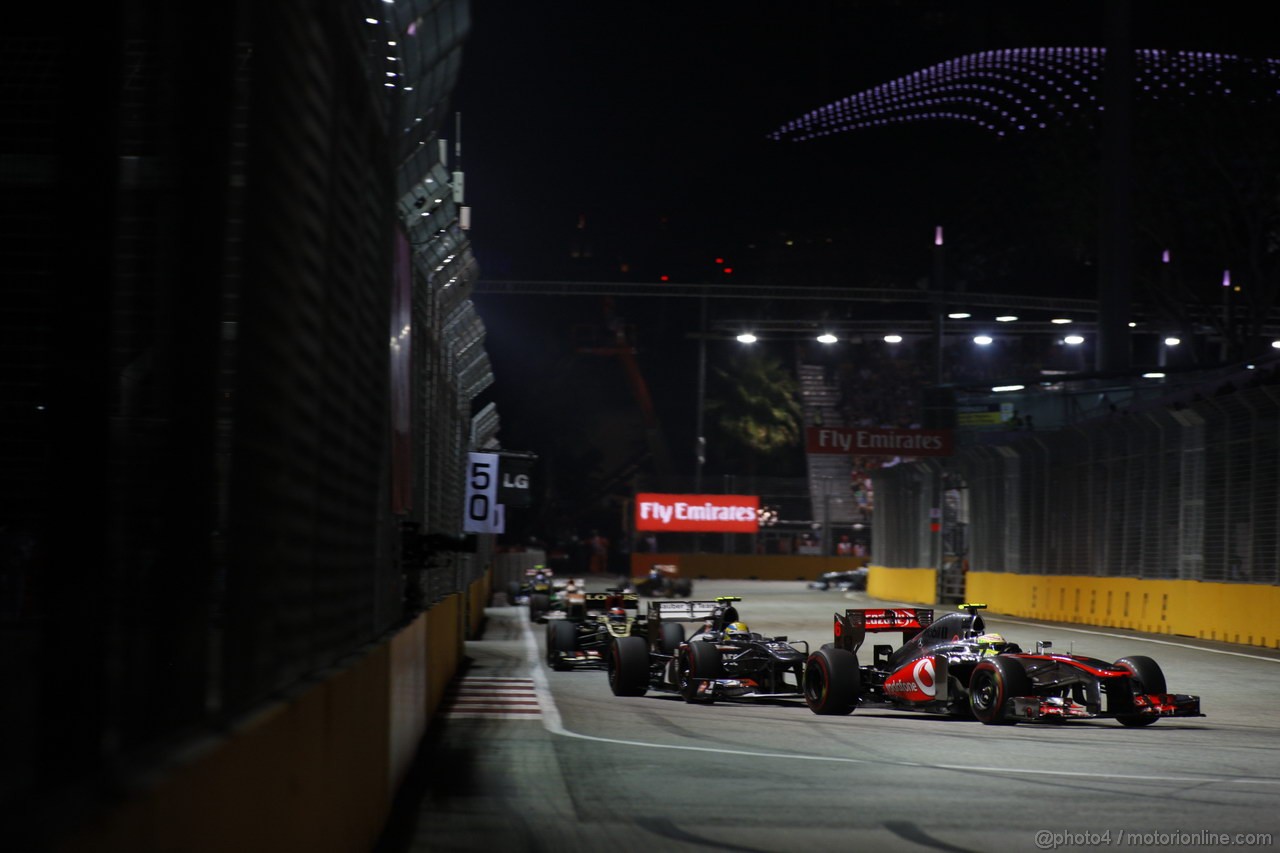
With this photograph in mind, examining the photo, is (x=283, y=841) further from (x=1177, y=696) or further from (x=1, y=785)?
(x=1177, y=696)

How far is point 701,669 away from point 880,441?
2432 cm

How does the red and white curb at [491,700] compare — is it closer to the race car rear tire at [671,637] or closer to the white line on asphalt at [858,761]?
the white line on asphalt at [858,761]

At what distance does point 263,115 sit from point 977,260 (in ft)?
205

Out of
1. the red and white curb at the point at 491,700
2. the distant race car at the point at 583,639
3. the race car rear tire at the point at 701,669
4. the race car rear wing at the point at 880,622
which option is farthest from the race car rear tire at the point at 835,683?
the distant race car at the point at 583,639

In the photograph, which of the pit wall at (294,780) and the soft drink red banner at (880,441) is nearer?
the pit wall at (294,780)

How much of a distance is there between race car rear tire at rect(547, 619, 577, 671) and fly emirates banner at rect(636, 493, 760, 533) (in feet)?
140

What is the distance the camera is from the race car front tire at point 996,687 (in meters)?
13.2

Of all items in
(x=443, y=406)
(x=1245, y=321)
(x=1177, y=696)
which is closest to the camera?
(x=1177, y=696)

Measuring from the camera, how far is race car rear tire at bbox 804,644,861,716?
14.2 m

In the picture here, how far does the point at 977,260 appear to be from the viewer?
64.9 m

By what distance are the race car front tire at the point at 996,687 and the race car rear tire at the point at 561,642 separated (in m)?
7.30

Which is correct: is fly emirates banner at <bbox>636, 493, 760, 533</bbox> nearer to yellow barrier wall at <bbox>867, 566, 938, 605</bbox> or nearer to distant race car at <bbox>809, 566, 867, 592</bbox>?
distant race car at <bbox>809, 566, 867, 592</bbox>

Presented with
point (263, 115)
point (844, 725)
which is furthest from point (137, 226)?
point (844, 725)

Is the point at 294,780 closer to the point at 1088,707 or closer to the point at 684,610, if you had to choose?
the point at 1088,707
